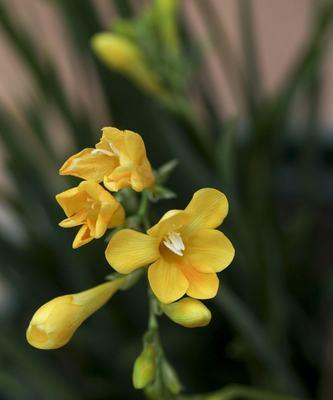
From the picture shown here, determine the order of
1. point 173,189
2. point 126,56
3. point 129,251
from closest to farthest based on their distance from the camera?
point 129,251 → point 126,56 → point 173,189

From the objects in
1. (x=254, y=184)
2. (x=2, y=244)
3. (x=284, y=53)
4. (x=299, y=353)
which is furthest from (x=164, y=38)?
(x=284, y=53)

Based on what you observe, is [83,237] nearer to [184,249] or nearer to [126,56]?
[184,249]

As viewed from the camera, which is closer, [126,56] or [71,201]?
[71,201]

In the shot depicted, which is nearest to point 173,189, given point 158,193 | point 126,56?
point 126,56

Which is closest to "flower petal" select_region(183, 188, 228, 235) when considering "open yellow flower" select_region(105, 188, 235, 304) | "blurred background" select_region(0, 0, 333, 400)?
"open yellow flower" select_region(105, 188, 235, 304)

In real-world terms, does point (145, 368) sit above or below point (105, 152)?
below

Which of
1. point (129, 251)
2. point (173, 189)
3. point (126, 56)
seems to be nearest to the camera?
point (129, 251)

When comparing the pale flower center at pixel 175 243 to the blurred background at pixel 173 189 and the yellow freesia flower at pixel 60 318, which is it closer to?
the yellow freesia flower at pixel 60 318

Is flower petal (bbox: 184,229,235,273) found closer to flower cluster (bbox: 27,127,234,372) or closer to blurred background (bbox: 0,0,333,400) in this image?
flower cluster (bbox: 27,127,234,372)
